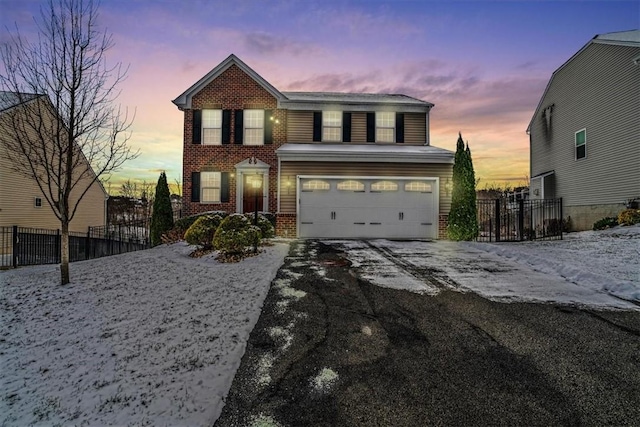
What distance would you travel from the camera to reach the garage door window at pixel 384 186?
41.1 ft

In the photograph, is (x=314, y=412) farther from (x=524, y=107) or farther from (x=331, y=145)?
(x=524, y=107)

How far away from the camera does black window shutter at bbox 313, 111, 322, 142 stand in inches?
576

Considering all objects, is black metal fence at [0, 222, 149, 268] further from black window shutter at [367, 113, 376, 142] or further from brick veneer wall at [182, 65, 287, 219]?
black window shutter at [367, 113, 376, 142]

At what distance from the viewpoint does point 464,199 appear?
11.2 metres

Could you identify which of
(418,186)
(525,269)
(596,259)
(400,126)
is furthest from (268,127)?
(596,259)

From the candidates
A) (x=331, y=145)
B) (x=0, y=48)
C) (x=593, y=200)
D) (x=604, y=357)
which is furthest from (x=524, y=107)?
(x=0, y=48)

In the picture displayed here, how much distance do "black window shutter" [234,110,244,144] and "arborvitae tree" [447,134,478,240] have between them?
985 cm

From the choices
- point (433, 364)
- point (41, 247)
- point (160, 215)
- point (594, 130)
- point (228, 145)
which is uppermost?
point (594, 130)

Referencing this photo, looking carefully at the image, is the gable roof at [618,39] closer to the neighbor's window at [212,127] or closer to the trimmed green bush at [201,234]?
the trimmed green bush at [201,234]

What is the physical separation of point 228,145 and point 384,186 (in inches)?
306

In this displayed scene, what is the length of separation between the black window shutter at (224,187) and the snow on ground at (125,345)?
25.0ft

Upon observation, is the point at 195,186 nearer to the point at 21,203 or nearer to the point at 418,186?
the point at 21,203

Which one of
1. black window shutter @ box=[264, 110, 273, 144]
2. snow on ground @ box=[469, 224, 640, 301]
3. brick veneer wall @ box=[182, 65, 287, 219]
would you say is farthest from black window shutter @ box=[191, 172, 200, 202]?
snow on ground @ box=[469, 224, 640, 301]

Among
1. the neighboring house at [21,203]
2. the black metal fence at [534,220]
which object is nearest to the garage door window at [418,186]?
the black metal fence at [534,220]
